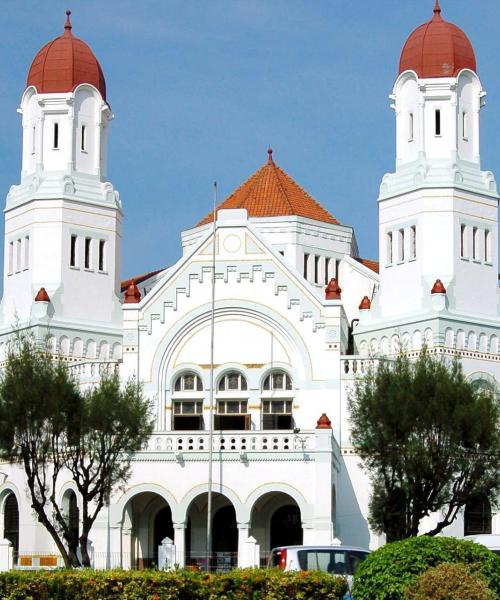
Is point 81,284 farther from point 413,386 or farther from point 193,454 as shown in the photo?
point 413,386

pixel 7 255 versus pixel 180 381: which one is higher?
pixel 7 255

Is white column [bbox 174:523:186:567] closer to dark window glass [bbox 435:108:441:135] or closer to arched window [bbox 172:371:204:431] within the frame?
arched window [bbox 172:371:204:431]

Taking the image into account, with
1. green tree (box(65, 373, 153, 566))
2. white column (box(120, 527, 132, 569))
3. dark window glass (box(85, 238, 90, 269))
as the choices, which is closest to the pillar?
green tree (box(65, 373, 153, 566))

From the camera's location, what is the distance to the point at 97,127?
2862 inches

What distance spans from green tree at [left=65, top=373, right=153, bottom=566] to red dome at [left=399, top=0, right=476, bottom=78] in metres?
21.0

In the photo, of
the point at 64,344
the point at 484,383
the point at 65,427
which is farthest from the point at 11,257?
the point at 484,383

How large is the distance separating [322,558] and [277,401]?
76.3ft

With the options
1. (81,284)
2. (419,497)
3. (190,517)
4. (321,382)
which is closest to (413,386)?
(419,497)

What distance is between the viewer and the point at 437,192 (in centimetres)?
6806

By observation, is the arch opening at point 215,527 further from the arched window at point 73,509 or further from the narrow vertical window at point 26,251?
the narrow vertical window at point 26,251

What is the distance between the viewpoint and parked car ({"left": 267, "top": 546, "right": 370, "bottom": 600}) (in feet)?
141

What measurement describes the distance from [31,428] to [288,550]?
53.3ft

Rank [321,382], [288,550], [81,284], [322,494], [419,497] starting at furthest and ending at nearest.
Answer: [81,284] < [321,382] < [322,494] < [419,497] < [288,550]

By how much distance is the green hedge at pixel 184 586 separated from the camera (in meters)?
35.8
